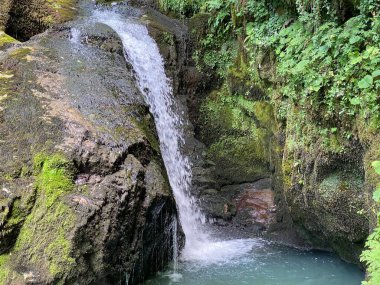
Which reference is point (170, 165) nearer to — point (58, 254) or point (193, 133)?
point (193, 133)

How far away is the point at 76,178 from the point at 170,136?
3537 mm

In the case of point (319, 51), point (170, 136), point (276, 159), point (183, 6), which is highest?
point (183, 6)

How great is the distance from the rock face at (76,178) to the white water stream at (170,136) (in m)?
1.12

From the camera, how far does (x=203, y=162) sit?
352 inches

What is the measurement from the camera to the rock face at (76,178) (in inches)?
186

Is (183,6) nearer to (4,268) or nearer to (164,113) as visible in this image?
(164,113)

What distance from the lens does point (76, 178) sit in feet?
17.2

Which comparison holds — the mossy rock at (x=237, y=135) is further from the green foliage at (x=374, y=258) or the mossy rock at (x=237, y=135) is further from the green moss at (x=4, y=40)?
the green foliage at (x=374, y=258)

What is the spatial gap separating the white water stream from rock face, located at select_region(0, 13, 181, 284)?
1.12 meters

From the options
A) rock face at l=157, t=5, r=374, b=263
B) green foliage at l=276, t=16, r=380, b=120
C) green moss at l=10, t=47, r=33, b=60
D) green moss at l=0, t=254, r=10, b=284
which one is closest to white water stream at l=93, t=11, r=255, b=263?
rock face at l=157, t=5, r=374, b=263

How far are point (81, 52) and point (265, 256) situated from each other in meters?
4.97

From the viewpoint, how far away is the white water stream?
7252 mm

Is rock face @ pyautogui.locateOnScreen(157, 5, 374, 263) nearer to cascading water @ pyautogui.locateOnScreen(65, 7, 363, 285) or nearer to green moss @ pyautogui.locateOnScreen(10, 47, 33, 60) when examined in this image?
cascading water @ pyautogui.locateOnScreen(65, 7, 363, 285)

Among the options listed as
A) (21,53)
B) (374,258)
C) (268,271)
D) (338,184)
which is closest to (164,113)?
(21,53)
